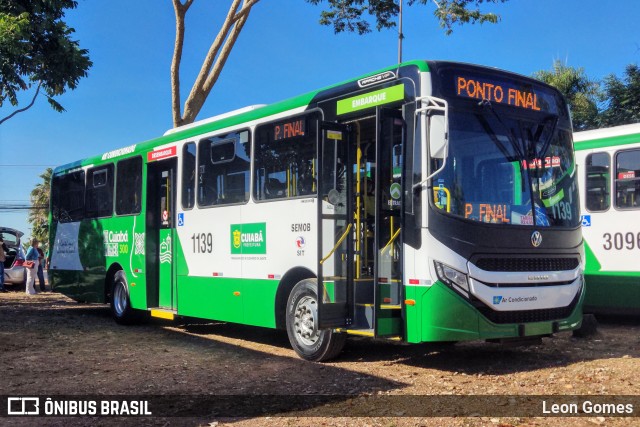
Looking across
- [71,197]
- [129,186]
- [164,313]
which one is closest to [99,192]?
[129,186]

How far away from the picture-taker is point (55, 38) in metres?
15.9

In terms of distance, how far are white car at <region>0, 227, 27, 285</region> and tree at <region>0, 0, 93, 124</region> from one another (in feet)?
29.9

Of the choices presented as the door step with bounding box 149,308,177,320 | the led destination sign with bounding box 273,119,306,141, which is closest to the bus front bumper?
the led destination sign with bounding box 273,119,306,141

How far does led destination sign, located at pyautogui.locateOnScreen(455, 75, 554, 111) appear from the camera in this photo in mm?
7852

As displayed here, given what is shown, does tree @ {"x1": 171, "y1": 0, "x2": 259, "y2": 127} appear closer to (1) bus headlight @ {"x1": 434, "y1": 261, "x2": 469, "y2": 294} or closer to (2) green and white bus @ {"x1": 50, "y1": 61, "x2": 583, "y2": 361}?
(2) green and white bus @ {"x1": 50, "y1": 61, "x2": 583, "y2": 361}

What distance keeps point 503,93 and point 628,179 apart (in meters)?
4.84

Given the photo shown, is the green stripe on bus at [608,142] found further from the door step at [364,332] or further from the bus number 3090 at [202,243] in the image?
the bus number 3090 at [202,243]

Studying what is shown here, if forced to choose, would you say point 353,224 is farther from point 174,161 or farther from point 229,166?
point 174,161

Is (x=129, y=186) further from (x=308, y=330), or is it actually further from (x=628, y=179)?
(x=628, y=179)

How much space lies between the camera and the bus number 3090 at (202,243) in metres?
11.1

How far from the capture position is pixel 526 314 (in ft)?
26.1

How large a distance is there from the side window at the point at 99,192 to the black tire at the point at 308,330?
6545 millimetres

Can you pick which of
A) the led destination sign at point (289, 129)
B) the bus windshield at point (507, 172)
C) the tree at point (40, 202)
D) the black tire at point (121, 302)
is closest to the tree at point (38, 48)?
the black tire at point (121, 302)

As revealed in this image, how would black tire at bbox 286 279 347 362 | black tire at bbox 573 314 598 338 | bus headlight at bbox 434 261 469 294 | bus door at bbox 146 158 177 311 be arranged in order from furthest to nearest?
bus door at bbox 146 158 177 311
black tire at bbox 573 314 598 338
black tire at bbox 286 279 347 362
bus headlight at bbox 434 261 469 294
